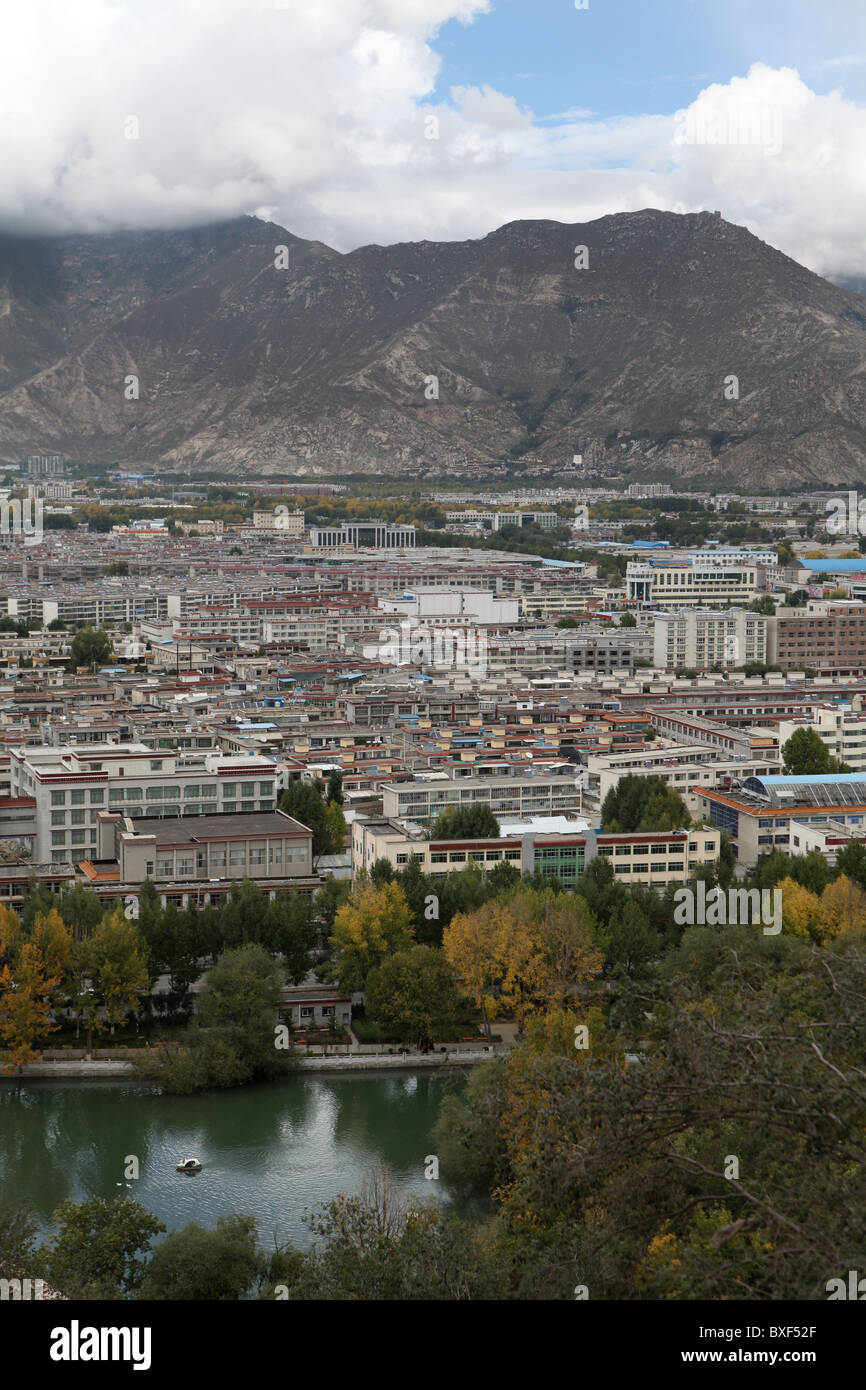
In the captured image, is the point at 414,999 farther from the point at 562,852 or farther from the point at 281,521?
the point at 281,521

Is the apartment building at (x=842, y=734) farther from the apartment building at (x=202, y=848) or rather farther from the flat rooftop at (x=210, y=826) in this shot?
the apartment building at (x=202, y=848)

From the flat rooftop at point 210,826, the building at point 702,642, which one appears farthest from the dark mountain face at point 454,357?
the flat rooftop at point 210,826

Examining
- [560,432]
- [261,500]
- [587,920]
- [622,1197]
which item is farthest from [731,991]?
[560,432]

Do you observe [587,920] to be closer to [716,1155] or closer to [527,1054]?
[527,1054]

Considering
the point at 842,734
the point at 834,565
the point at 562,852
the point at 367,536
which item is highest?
the point at 367,536

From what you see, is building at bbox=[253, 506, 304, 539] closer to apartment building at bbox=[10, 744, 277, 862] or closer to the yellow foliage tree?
apartment building at bbox=[10, 744, 277, 862]

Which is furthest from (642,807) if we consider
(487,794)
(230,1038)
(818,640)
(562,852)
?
(818,640)

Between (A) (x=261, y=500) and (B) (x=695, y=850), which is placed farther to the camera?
(A) (x=261, y=500)
